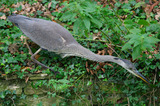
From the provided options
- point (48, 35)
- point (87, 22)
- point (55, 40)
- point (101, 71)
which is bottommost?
point (101, 71)

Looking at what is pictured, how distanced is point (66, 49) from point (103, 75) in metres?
1.02

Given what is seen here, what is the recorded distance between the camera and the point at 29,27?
15.2 feet

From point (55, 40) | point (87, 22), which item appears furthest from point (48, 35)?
point (87, 22)

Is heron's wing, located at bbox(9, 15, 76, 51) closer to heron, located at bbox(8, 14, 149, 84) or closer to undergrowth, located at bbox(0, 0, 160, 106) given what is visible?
heron, located at bbox(8, 14, 149, 84)

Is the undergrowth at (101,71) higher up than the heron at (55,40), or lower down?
lower down

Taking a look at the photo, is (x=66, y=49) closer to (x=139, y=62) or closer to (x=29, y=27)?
(x=29, y=27)

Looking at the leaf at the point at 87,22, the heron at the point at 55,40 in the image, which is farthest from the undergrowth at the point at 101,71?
the leaf at the point at 87,22

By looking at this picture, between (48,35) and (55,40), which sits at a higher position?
(48,35)

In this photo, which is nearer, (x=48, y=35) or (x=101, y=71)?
(x=48, y=35)

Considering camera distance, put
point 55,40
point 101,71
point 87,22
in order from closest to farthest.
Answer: point 87,22 < point 55,40 < point 101,71

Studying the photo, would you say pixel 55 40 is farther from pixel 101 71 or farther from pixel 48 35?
pixel 101 71

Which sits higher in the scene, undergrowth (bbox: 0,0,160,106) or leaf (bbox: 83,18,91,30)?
leaf (bbox: 83,18,91,30)

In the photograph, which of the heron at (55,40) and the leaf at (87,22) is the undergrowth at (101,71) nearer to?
the heron at (55,40)

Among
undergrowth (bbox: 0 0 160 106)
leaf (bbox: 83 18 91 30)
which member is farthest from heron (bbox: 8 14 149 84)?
leaf (bbox: 83 18 91 30)
